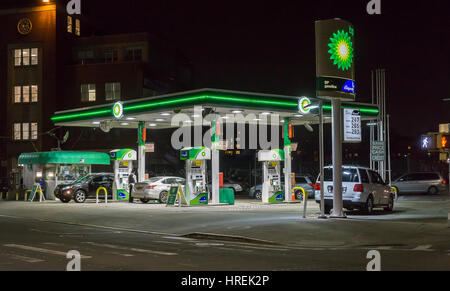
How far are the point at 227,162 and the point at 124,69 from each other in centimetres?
2057

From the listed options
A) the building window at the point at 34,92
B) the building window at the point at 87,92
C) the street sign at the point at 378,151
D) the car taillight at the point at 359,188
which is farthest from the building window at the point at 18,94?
the car taillight at the point at 359,188

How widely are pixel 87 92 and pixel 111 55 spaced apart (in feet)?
15.4

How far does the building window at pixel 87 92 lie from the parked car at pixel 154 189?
3008 cm

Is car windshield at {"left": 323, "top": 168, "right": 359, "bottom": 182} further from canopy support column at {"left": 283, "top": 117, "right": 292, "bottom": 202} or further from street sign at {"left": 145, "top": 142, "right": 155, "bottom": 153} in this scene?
street sign at {"left": 145, "top": 142, "right": 155, "bottom": 153}

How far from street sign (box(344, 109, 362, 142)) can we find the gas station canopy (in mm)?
3812

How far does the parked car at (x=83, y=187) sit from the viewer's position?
34.3 meters

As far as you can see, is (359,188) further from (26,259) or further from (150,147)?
(26,259)

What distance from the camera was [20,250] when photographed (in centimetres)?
1355

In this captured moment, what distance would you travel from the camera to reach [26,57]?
197 ft

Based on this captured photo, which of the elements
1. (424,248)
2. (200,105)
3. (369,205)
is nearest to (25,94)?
(200,105)

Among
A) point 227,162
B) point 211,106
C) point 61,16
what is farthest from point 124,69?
point 211,106

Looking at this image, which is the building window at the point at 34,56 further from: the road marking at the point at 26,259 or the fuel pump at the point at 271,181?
the road marking at the point at 26,259
